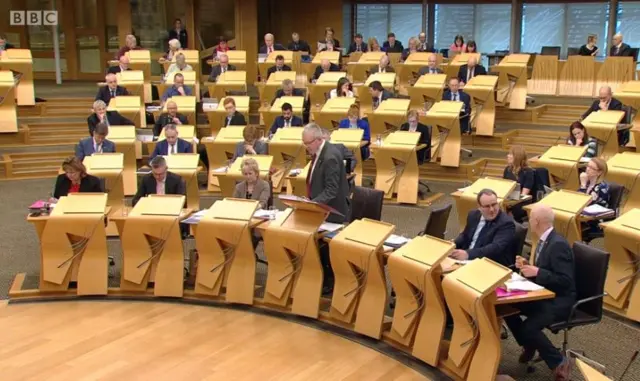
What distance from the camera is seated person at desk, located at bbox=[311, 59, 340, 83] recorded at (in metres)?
12.5

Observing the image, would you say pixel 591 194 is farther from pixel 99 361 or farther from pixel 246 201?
pixel 99 361

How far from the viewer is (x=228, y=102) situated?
10.4m

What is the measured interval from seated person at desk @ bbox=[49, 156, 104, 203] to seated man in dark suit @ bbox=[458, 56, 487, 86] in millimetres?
6553

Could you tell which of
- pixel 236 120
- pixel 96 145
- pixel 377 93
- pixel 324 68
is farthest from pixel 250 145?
pixel 324 68

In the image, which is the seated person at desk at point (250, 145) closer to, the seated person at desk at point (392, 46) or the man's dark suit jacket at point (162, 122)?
the man's dark suit jacket at point (162, 122)

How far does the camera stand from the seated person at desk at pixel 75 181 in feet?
23.2

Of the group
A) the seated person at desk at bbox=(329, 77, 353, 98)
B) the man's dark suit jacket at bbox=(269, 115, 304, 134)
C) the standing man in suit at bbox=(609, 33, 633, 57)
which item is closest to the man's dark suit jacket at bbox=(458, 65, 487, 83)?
the seated person at desk at bbox=(329, 77, 353, 98)

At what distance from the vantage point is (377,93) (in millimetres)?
10781

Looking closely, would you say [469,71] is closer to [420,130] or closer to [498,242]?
[420,130]

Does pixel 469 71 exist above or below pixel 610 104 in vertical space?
above

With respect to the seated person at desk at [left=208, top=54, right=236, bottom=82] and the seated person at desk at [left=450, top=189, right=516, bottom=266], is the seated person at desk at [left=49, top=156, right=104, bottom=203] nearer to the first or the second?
the seated person at desk at [left=450, top=189, right=516, bottom=266]

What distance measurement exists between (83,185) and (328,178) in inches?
92.9

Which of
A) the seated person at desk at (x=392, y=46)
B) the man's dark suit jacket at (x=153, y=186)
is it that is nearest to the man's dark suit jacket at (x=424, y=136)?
the man's dark suit jacket at (x=153, y=186)

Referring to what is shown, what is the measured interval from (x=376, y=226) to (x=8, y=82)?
24.8 ft
